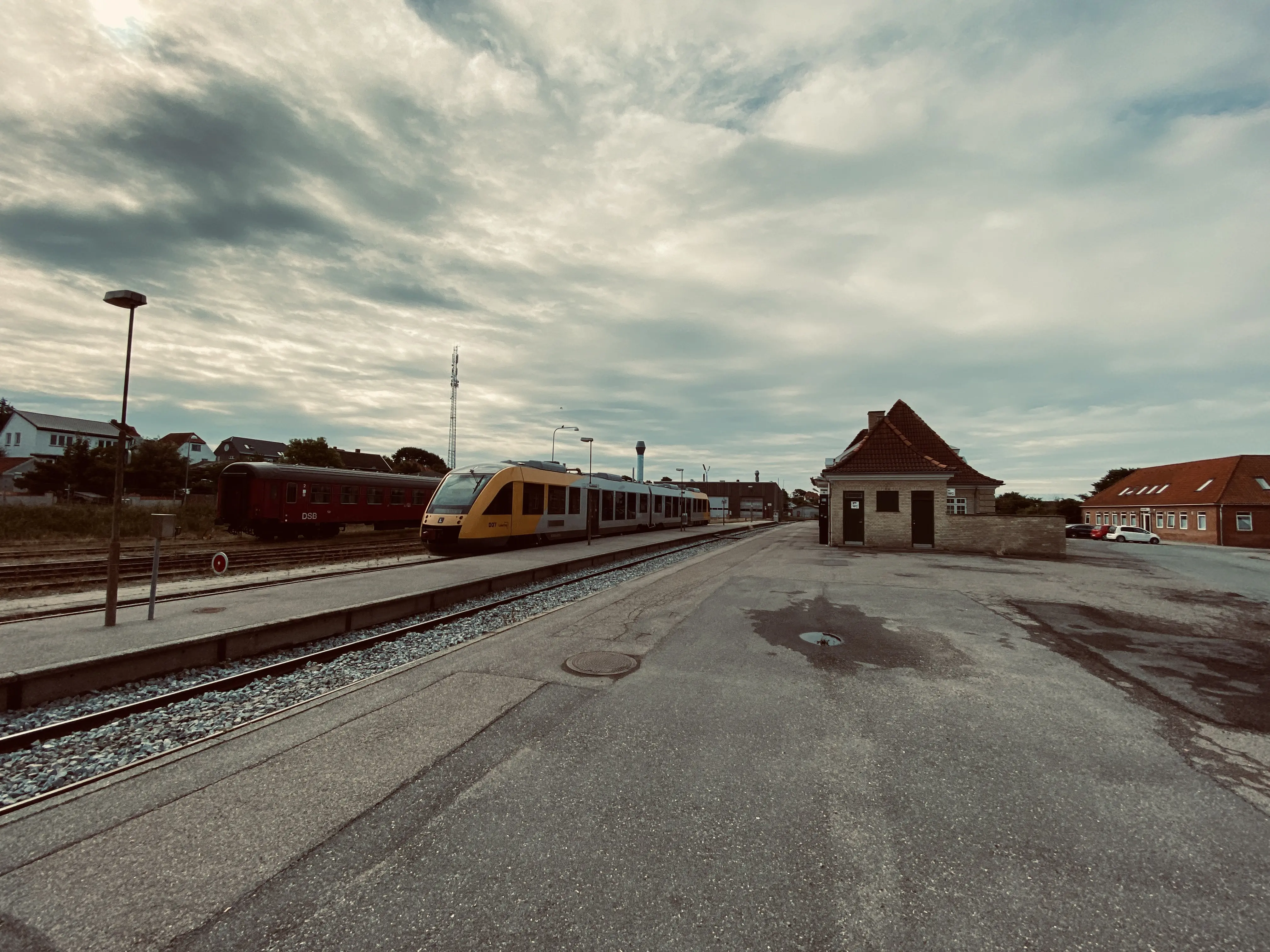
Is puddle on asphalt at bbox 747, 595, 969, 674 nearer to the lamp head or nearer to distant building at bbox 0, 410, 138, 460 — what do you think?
the lamp head

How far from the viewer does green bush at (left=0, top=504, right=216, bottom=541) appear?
2247 centimetres

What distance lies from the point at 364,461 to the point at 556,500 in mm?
61676

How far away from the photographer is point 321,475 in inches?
909

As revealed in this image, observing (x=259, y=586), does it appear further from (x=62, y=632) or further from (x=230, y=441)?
(x=230, y=441)

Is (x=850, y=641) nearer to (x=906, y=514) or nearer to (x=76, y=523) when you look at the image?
(x=906, y=514)

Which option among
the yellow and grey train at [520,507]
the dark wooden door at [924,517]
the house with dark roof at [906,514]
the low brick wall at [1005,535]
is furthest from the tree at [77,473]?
the low brick wall at [1005,535]

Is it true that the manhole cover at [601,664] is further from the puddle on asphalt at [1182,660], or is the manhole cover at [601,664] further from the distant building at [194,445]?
the distant building at [194,445]

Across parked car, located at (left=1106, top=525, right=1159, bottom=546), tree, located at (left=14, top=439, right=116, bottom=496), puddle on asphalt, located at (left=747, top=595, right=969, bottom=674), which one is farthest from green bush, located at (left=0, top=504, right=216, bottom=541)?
parked car, located at (left=1106, top=525, right=1159, bottom=546)

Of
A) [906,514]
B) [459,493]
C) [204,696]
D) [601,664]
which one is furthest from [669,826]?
[906,514]

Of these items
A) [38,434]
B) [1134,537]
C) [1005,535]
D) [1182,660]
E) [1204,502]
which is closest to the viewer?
[1182,660]

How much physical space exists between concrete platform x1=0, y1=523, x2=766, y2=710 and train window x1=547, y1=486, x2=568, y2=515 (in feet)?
21.7

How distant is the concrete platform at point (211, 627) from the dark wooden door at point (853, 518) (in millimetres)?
15868

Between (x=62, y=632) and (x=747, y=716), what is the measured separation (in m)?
9.96

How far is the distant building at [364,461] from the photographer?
228ft
